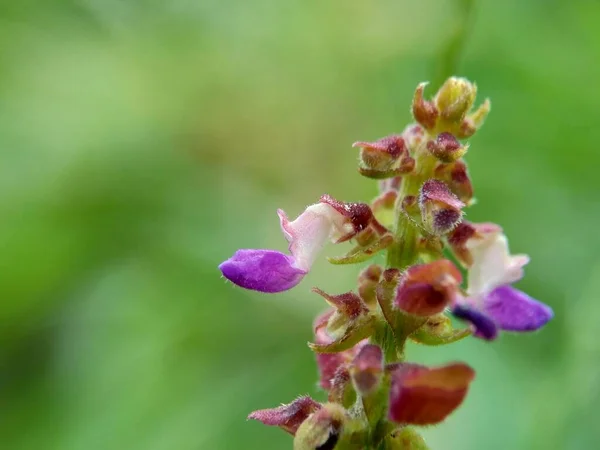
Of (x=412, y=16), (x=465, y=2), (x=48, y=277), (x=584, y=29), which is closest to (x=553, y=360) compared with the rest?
(x=465, y=2)

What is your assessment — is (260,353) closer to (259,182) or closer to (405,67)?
→ (259,182)

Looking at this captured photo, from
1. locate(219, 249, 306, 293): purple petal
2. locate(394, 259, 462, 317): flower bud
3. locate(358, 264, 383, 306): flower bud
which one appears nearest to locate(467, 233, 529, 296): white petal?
locate(358, 264, 383, 306): flower bud

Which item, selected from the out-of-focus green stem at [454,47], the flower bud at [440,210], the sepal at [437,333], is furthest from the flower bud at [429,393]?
the out-of-focus green stem at [454,47]

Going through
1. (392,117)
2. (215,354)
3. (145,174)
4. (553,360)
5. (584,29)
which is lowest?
(215,354)

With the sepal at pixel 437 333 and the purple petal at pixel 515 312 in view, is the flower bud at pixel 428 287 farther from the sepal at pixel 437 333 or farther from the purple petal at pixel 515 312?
the purple petal at pixel 515 312

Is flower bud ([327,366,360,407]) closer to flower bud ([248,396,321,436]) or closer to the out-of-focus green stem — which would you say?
flower bud ([248,396,321,436])

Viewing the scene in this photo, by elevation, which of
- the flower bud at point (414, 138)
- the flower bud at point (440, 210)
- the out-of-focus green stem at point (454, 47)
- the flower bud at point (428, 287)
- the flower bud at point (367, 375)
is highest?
the out-of-focus green stem at point (454, 47)

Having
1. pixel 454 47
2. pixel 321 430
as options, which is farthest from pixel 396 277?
pixel 454 47
